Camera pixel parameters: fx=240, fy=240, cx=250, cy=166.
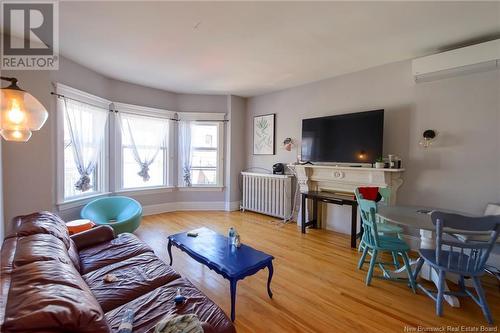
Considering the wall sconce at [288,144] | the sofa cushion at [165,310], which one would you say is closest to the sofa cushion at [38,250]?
the sofa cushion at [165,310]

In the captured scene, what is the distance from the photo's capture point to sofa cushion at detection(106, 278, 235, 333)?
1214 millimetres

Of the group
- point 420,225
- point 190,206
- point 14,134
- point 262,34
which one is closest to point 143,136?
point 190,206

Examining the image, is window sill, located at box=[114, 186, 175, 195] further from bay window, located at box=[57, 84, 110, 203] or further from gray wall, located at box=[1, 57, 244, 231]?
gray wall, located at box=[1, 57, 244, 231]

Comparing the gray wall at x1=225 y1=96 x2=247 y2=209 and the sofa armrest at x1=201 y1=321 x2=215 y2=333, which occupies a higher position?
the gray wall at x1=225 y1=96 x2=247 y2=209

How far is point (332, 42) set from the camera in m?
2.72

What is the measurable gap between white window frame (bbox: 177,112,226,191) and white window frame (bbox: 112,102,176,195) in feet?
0.68

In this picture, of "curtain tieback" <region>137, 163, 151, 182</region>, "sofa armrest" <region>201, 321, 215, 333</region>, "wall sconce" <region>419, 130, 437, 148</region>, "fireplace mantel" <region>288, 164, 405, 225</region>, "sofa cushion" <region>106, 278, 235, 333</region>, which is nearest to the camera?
"sofa armrest" <region>201, 321, 215, 333</region>

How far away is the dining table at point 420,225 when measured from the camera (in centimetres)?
203

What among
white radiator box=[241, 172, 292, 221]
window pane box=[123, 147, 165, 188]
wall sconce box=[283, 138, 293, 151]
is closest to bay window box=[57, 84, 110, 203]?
window pane box=[123, 147, 165, 188]

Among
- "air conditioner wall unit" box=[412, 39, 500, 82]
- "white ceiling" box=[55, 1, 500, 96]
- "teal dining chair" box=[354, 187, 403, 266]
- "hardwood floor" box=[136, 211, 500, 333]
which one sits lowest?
"hardwood floor" box=[136, 211, 500, 333]

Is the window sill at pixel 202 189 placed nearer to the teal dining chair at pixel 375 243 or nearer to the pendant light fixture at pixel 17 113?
the teal dining chair at pixel 375 243

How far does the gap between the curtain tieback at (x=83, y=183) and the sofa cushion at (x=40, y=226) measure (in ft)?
6.26

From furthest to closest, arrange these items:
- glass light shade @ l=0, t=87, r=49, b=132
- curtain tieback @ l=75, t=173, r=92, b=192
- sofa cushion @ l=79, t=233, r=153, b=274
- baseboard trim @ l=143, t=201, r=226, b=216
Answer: baseboard trim @ l=143, t=201, r=226, b=216
curtain tieback @ l=75, t=173, r=92, b=192
sofa cushion @ l=79, t=233, r=153, b=274
glass light shade @ l=0, t=87, r=49, b=132

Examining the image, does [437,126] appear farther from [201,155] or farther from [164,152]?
[164,152]
